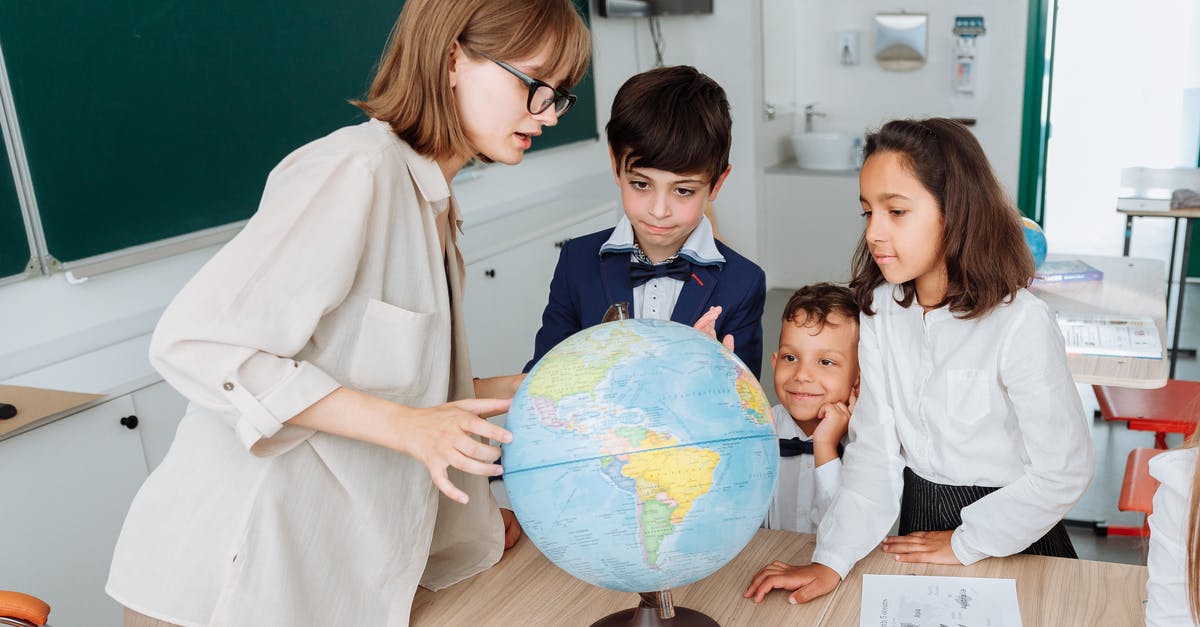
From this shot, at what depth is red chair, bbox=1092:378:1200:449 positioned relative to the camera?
3.05 m

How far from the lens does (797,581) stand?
1.56 m

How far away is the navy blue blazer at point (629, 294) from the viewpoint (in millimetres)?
2068

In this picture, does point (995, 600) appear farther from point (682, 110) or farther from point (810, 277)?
point (810, 277)

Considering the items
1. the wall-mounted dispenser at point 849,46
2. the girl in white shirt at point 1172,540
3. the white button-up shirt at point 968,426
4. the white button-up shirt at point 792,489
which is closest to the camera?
the girl in white shirt at point 1172,540

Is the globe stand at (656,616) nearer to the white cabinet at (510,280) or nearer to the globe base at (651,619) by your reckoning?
the globe base at (651,619)

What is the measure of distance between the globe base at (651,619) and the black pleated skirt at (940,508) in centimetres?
57

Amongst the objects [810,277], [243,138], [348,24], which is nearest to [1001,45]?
[810,277]

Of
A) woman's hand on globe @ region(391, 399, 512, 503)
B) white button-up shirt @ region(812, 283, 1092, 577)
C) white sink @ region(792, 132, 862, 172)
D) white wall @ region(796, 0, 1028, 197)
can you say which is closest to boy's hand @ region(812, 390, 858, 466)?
white button-up shirt @ region(812, 283, 1092, 577)

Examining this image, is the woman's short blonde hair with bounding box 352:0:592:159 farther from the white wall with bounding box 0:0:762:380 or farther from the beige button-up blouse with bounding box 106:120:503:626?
the white wall with bounding box 0:0:762:380

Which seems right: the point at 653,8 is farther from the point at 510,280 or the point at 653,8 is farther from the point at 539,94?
the point at 539,94

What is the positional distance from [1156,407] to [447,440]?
2.74 m

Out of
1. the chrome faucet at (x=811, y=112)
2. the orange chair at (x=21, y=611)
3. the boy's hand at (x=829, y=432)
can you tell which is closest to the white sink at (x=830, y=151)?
the chrome faucet at (x=811, y=112)

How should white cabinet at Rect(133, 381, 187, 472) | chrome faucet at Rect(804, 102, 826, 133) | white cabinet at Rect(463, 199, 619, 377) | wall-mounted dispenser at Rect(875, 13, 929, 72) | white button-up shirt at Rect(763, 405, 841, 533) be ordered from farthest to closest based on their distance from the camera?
1. chrome faucet at Rect(804, 102, 826, 133)
2. wall-mounted dispenser at Rect(875, 13, 929, 72)
3. white cabinet at Rect(463, 199, 619, 377)
4. white cabinet at Rect(133, 381, 187, 472)
5. white button-up shirt at Rect(763, 405, 841, 533)

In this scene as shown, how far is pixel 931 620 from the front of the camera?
1.47m
